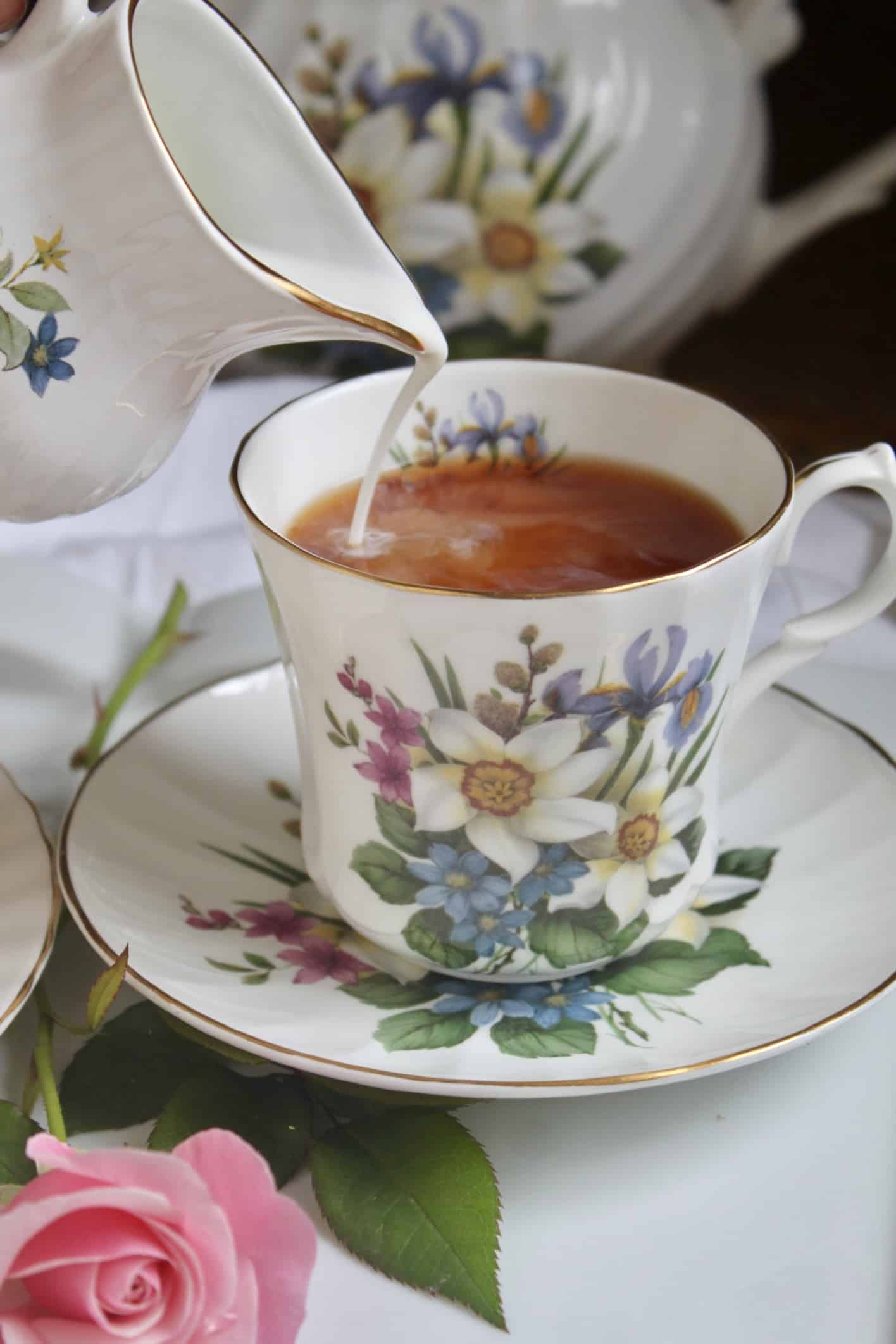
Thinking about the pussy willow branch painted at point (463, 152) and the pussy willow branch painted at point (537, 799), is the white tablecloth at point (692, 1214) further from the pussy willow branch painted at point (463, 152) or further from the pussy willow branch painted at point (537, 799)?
the pussy willow branch painted at point (463, 152)

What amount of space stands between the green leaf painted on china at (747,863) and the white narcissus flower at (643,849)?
86 millimetres

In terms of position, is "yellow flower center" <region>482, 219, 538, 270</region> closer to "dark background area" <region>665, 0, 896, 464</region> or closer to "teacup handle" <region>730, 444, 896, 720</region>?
"dark background area" <region>665, 0, 896, 464</region>

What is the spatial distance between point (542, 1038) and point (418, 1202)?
0.33ft

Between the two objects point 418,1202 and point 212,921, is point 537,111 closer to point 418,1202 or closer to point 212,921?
point 212,921

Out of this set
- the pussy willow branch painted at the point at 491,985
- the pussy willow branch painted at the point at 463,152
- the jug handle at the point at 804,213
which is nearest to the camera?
the pussy willow branch painted at the point at 491,985

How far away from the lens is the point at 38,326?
0.65 metres

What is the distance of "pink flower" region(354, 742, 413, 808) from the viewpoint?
2.25 ft

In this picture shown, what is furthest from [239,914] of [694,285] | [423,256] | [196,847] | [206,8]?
[694,285]

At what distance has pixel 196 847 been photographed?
83 centimetres

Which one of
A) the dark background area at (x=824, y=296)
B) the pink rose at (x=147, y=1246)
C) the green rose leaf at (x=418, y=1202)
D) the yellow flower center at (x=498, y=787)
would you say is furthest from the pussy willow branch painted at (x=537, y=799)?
the dark background area at (x=824, y=296)

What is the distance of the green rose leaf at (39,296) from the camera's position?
0.64m

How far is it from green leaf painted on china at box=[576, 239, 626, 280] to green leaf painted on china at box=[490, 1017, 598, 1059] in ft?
2.91

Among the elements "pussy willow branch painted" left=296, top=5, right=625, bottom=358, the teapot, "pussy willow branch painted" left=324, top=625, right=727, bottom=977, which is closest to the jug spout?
the teapot

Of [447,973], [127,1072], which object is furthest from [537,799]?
[127,1072]
